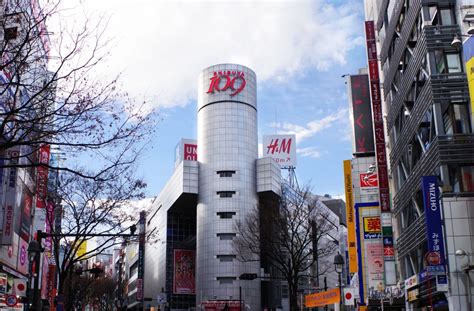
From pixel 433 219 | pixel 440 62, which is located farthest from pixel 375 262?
pixel 440 62

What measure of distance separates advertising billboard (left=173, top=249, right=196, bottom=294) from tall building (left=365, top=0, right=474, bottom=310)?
54353mm

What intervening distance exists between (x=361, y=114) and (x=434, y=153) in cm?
2019

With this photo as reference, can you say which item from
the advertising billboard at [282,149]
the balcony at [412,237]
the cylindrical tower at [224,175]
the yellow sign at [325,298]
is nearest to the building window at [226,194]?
the cylindrical tower at [224,175]

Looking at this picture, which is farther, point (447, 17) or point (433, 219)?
point (447, 17)

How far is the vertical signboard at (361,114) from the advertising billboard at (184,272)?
151 ft

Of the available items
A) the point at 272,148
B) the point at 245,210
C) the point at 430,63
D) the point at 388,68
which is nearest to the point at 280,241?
the point at 388,68

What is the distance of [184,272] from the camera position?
86.7 m

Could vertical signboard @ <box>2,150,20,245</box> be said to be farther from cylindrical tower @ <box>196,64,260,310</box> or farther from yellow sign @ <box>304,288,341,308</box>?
cylindrical tower @ <box>196,64,260,310</box>

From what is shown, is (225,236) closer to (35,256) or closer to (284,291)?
(284,291)

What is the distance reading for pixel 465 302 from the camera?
78.6 ft

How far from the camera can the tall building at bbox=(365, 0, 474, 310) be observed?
80.5 ft

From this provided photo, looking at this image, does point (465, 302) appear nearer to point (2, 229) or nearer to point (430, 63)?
point (430, 63)

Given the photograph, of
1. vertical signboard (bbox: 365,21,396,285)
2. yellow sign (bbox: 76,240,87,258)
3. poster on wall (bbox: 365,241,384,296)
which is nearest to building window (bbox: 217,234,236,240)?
yellow sign (bbox: 76,240,87,258)

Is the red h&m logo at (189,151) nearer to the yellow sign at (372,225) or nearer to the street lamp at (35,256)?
the yellow sign at (372,225)
